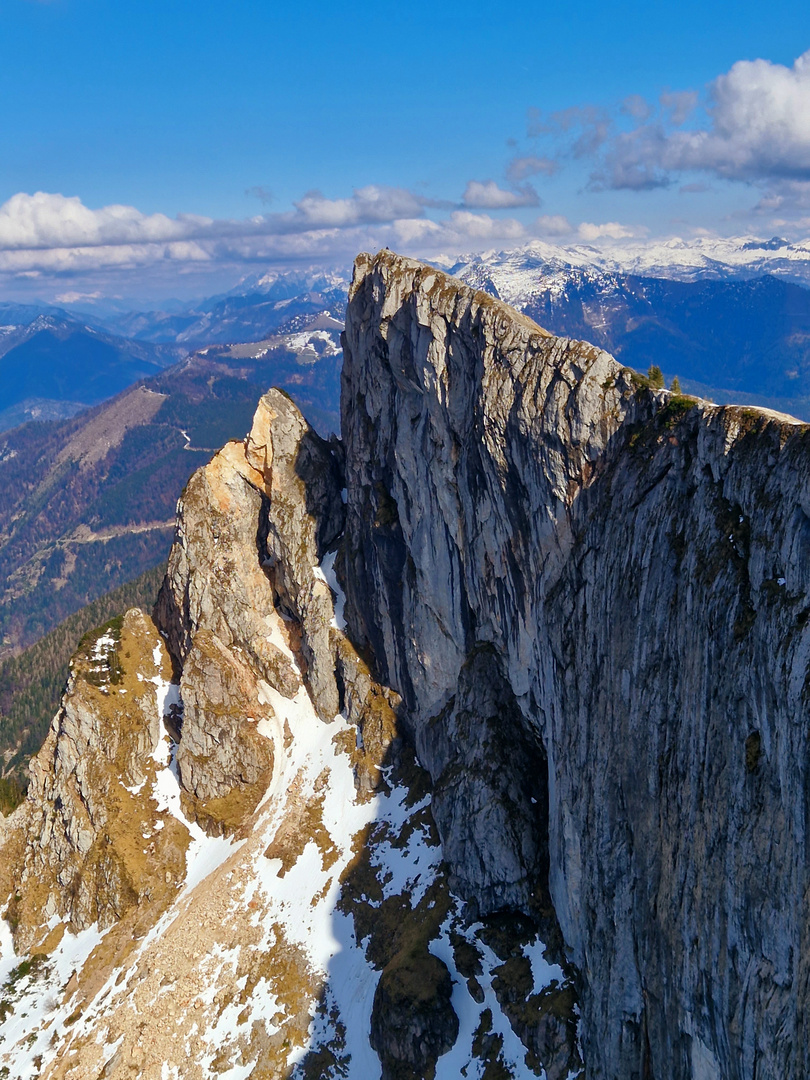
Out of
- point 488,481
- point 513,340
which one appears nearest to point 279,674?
point 488,481

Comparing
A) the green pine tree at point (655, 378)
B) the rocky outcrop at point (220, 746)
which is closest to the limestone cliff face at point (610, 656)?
the green pine tree at point (655, 378)

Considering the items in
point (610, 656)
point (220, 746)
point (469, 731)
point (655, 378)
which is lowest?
point (220, 746)

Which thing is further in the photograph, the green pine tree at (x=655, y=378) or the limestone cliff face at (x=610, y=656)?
the green pine tree at (x=655, y=378)

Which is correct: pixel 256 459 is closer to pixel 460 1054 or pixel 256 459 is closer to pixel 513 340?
pixel 513 340

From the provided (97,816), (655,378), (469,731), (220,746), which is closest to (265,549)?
(220,746)

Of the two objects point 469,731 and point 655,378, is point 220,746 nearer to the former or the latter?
point 469,731

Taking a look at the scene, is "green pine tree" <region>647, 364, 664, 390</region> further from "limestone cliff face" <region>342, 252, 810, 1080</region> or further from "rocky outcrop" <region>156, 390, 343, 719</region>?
"rocky outcrop" <region>156, 390, 343, 719</region>

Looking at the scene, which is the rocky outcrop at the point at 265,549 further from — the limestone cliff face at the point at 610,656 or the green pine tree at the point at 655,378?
the green pine tree at the point at 655,378
